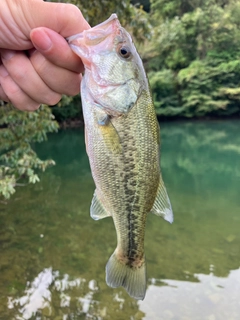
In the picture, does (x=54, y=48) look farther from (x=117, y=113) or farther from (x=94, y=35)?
(x=117, y=113)

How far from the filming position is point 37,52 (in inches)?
56.4

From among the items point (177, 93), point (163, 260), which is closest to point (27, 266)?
point (163, 260)

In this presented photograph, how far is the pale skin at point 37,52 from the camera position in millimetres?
1242

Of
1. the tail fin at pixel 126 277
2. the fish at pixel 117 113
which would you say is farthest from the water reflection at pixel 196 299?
the fish at pixel 117 113

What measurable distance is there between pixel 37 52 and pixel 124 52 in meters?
0.34

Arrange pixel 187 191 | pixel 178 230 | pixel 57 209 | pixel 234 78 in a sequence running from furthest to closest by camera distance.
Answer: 1. pixel 234 78
2. pixel 187 191
3. pixel 57 209
4. pixel 178 230

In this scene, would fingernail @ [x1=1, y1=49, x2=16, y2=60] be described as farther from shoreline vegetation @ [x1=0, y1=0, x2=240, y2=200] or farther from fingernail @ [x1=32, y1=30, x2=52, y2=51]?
shoreline vegetation @ [x1=0, y1=0, x2=240, y2=200]

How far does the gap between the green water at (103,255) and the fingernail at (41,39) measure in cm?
348

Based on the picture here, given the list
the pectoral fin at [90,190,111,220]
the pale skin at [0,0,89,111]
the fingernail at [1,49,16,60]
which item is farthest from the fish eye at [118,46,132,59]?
the pectoral fin at [90,190,111,220]

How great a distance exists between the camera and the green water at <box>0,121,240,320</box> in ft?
14.0

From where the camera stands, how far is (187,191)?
8867 millimetres

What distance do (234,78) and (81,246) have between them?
20.2m

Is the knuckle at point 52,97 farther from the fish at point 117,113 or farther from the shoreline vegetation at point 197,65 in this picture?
the shoreline vegetation at point 197,65

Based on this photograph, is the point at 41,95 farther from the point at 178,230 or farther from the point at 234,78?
the point at 234,78
